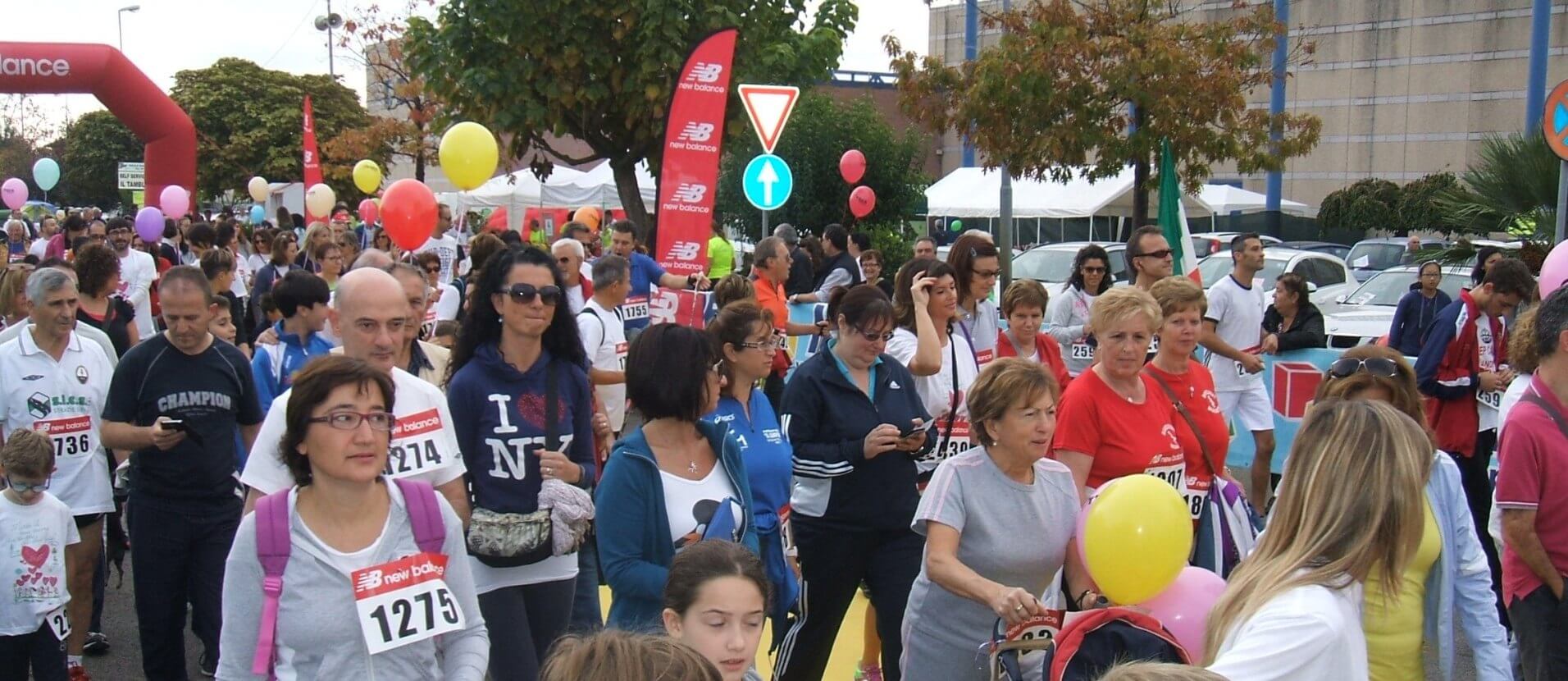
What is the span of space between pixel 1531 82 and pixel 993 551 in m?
30.7

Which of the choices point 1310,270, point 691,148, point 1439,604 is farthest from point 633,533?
point 1310,270

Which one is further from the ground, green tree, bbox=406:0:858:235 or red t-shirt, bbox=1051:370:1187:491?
green tree, bbox=406:0:858:235

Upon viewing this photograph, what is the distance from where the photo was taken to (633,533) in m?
3.75

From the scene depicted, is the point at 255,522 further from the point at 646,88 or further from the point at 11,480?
the point at 646,88

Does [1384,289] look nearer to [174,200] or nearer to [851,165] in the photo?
[851,165]

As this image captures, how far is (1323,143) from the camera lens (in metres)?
46.3

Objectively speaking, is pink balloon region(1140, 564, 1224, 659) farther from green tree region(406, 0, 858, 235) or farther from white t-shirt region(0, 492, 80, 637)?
green tree region(406, 0, 858, 235)

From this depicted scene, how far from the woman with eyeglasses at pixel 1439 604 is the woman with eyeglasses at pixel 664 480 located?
1724 mm

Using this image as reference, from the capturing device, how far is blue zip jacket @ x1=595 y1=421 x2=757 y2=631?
369 centimetres

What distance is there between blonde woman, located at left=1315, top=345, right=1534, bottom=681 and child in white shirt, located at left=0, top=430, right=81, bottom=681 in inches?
180

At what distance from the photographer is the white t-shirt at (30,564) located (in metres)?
4.96

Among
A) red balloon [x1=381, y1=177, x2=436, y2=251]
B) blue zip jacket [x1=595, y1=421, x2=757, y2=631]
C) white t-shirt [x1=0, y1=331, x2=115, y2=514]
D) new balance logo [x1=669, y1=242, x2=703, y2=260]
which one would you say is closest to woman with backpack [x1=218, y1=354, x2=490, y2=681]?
blue zip jacket [x1=595, y1=421, x2=757, y2=631]

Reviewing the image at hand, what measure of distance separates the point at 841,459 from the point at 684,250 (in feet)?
20.1

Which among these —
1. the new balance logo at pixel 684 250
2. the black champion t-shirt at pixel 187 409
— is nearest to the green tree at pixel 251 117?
the new balance logo at pixel 684 250
